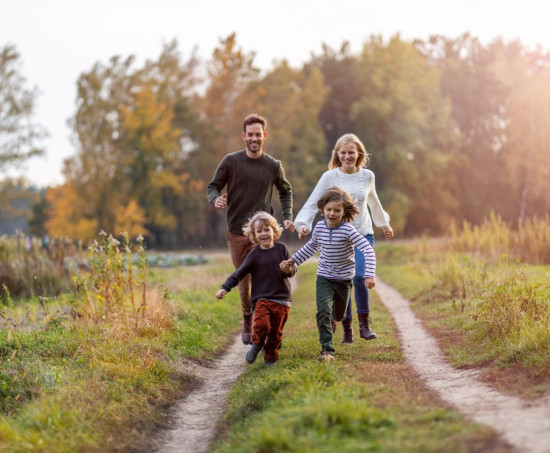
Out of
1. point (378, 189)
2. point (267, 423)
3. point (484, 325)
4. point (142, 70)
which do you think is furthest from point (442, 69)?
point (267, 423)

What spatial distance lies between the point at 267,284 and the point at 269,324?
43 cm

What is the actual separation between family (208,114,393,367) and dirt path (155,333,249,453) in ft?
1.58

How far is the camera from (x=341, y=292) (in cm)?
696

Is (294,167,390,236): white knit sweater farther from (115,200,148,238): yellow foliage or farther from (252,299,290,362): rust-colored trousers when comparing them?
(115,200,148,238): yellow foliage

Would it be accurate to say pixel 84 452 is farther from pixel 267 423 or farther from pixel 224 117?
pixel 224 117

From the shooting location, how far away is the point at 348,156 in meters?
7.39

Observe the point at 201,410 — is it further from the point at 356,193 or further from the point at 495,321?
the point at 495,321

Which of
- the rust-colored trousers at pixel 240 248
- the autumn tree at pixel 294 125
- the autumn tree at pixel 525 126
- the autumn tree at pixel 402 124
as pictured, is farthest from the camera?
the autumn tree at pixel 525 126

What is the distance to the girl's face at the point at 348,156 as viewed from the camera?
739 centimetres

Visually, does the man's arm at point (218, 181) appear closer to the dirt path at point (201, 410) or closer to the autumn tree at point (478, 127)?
the dirt path at point (201, 410)

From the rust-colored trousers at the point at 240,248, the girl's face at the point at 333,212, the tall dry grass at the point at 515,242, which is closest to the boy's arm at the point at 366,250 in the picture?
the girl's face at the point at 333,212

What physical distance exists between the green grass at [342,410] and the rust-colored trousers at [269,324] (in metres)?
0.19

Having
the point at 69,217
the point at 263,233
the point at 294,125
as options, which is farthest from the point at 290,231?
the point at 294,125

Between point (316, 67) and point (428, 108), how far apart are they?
26.2 feet
